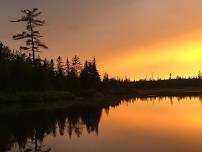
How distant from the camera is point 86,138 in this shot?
20.0 m

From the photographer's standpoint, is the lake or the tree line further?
the tree line

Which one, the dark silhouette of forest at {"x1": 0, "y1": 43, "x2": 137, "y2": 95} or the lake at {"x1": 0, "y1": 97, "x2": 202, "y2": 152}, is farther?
the dark silhouette of forest at {"x1": 0, "y1": 43, "x2": 137, "y2": 95}

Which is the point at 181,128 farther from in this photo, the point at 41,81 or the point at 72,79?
the point at 72,79

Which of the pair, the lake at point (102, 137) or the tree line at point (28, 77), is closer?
the lake at point (102, 137)

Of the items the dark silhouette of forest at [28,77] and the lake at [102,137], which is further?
the dark silhouette of forest at [28,77]

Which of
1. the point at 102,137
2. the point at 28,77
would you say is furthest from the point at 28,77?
the point at 102,137

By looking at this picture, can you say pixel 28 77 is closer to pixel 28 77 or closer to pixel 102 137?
pixel 28 77

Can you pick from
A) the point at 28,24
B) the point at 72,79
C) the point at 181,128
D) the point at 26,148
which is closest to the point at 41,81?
the point at 28,24

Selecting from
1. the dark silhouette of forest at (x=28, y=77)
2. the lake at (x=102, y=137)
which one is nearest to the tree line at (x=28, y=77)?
the dark silhouette of forest at (x=28, y=77)

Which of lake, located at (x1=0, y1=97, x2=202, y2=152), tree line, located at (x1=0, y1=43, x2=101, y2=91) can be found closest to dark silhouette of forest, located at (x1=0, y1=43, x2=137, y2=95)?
tree line, located at (x1=0, y1=43, x2=101, y2=91)

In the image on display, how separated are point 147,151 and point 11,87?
151ft

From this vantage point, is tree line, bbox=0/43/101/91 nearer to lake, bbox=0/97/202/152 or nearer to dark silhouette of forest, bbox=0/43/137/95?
dark silhouette of forest, bbox=0/43/137/95

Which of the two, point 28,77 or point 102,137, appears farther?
point 28,77

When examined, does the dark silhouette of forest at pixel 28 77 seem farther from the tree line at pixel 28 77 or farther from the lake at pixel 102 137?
the lake at pixel 102 137
